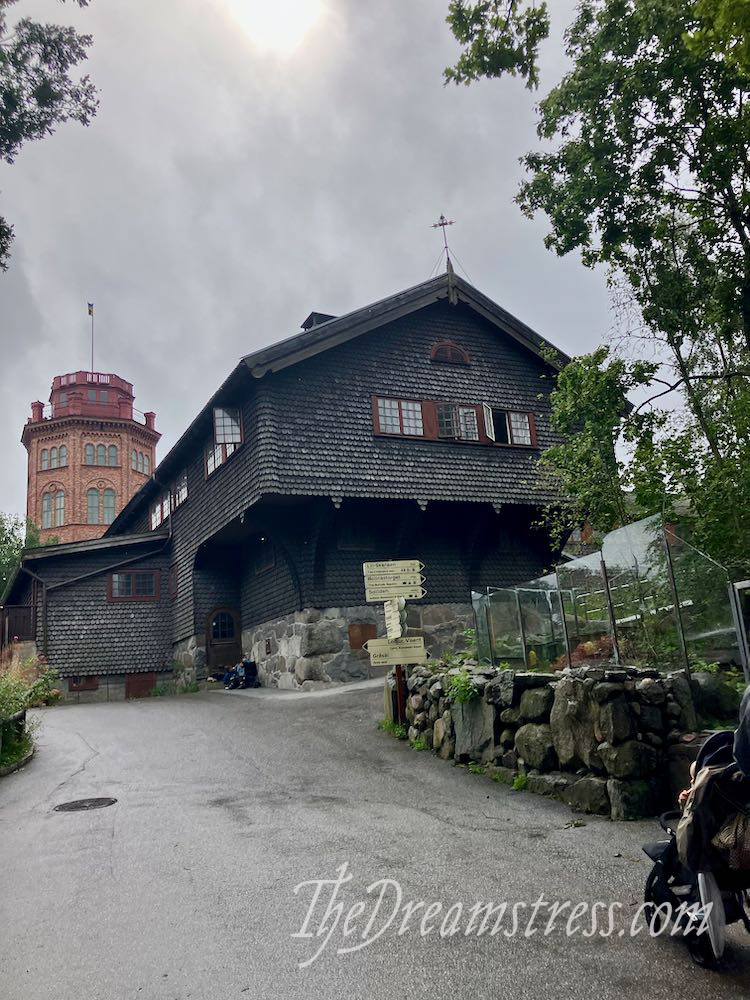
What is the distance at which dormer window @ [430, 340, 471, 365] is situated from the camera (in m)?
22.3

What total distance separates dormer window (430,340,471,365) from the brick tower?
37.1 meters

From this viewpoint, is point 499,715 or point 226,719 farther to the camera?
point 226,719

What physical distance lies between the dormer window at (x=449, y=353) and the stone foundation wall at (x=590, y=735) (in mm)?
13190

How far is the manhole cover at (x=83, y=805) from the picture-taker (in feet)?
29.0

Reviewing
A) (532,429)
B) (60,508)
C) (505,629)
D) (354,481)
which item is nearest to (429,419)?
(354,481)

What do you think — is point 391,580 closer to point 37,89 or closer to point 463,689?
point 463,689

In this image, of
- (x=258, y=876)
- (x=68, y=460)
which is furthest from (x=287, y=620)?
(x=68, y=460)

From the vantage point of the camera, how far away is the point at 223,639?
82.8 feet

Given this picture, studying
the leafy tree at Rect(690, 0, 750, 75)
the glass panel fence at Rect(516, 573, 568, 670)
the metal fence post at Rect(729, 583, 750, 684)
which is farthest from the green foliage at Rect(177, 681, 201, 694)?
the leafy tree at Rect(690, 0, 750, 75)

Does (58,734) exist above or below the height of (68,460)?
below

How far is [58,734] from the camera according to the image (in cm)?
1536

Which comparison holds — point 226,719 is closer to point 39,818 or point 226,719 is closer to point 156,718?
point 156,718

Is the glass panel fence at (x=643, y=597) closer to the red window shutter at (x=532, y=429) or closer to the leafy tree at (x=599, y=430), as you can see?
the leafy tree at (x=599, y=430)

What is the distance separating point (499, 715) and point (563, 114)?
9.87 metres
